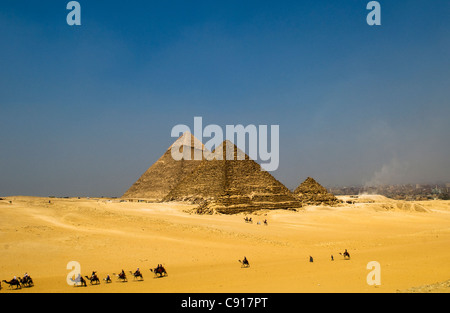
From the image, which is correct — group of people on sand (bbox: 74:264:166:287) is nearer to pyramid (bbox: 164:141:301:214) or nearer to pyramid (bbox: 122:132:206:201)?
pyramid (bbox: 164:141:301:214)

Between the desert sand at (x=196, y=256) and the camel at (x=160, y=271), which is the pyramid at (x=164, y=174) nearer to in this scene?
the desert sand at (x=196, y=256)

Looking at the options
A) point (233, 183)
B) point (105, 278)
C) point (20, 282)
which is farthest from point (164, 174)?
point (20, 282)

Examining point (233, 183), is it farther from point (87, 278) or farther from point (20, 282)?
point (20, 282)

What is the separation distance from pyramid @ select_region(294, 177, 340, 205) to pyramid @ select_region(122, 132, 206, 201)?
28.2 meters

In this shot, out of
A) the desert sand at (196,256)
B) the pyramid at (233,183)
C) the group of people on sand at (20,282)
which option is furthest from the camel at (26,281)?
the pyramid at (233,183)

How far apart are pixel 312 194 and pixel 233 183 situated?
13.4 meters

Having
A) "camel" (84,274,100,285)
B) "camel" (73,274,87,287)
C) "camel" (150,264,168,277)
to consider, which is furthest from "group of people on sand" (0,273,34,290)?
"camel" (150,264,168,277)

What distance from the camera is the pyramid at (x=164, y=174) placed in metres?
74.2

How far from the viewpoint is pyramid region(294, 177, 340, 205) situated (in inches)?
2018

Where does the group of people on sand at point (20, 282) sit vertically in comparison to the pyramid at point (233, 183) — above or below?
below

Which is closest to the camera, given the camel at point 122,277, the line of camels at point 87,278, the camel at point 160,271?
the line of camels at point 87,278

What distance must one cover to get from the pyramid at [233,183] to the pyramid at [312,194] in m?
4.81

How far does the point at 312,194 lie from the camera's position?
52375mm
